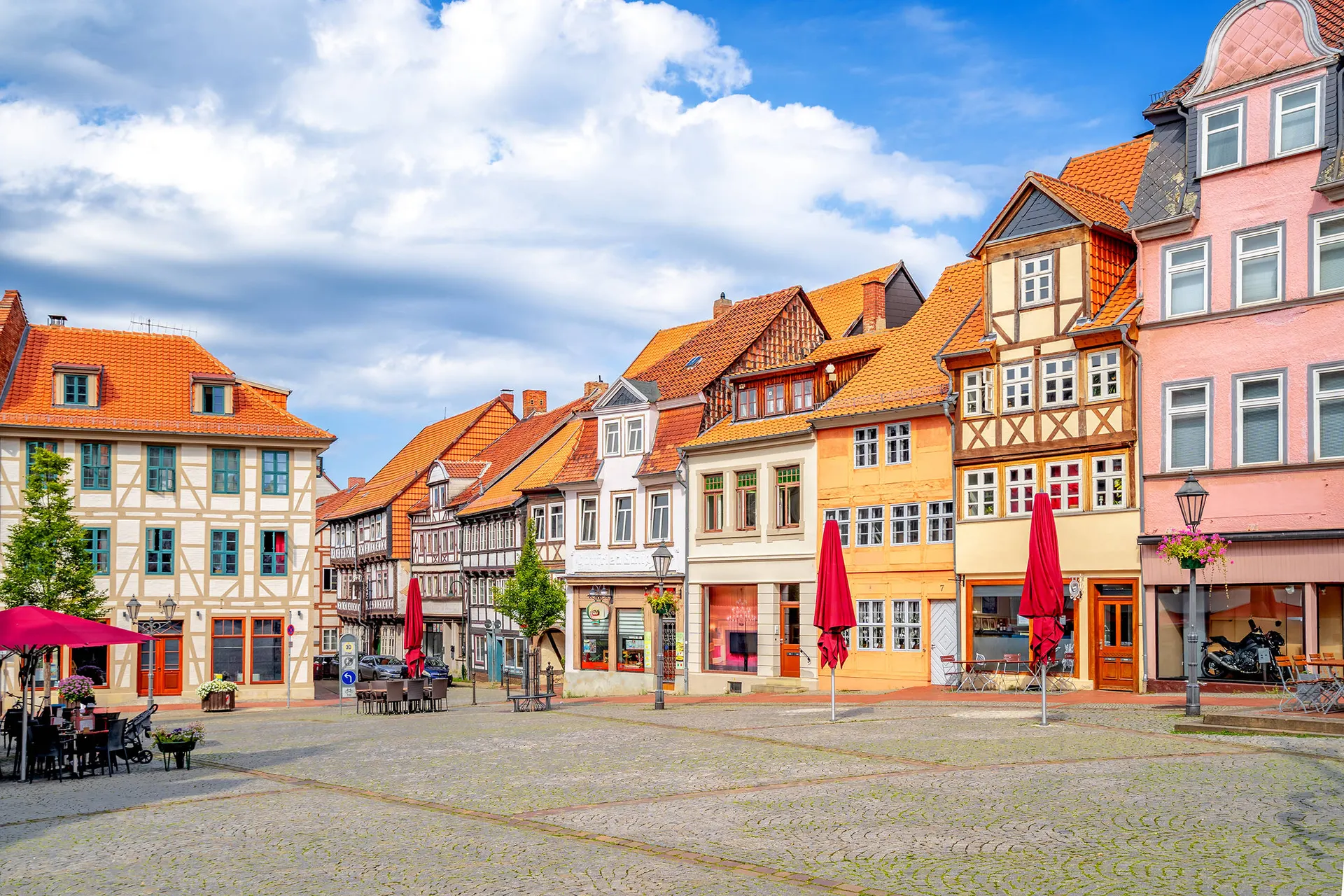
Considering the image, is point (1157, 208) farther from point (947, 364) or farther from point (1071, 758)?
point (1071, 758)

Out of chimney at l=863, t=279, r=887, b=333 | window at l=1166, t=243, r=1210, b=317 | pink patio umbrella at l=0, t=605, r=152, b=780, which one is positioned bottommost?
pink patio umbrella at l=0, t=605, r=152, b=780

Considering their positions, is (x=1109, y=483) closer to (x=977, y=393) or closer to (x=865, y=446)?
(x=977, y=393)

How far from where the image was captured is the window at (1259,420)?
89.9ft

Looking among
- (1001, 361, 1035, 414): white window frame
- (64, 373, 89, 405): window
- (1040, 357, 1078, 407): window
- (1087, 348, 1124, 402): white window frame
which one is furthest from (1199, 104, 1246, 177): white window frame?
(64, 373, 89, 405): window

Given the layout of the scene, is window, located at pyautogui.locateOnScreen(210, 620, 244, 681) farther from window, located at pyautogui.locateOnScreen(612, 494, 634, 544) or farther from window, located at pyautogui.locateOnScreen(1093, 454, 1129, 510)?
window, located at pyautogui.locateOnScreen(1093, 454, 1129, 510)

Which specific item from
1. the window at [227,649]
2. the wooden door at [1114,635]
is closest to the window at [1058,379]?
the wooden door at [1114,635]

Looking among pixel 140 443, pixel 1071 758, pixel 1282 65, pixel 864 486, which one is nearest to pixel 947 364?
pixel 864 486

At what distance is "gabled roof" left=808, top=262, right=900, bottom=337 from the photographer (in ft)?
147

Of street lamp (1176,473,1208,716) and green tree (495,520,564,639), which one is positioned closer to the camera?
street lamp (1176,473,1208,716)

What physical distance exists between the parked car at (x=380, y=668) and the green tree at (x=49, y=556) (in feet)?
55.3

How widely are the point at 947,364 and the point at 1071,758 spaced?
57.7 ft

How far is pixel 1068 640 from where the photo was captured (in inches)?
1233

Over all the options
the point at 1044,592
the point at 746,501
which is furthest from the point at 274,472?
the point at 1044,592

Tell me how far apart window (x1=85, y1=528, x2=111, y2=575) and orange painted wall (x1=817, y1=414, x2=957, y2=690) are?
23753 mm
